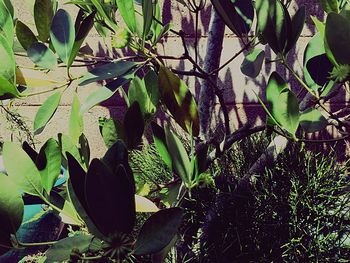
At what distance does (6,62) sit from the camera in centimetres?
52

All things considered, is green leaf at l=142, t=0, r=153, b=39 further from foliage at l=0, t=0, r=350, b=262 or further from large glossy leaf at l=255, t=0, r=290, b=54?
large glossy leaf at l=255, t=0, r=290, b=54

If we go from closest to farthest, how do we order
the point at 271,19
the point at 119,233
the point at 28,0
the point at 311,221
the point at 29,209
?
1. the point at 119,233
2. the point at 271,19
3. the point at 28,0
4. the point at 311,221
5. the point at 29,209

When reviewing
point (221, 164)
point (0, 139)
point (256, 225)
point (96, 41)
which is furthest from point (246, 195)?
point (0, 139)

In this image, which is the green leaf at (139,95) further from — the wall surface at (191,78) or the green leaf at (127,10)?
the wall surface at (191,78)

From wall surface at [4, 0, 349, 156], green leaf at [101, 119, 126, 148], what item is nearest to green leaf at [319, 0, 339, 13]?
green leaf at [101, 119, 126, 148]

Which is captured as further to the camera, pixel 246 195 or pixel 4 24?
pixel 246 195

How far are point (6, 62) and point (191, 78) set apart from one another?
113 centimetres

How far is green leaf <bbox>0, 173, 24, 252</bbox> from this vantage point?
18.5 inches

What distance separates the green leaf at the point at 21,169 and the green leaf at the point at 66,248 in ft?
0.26

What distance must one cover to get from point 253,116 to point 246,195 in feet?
2.09

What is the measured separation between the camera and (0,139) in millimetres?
1657

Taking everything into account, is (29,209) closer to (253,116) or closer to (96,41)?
(96,41)

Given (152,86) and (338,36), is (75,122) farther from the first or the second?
(338,36)

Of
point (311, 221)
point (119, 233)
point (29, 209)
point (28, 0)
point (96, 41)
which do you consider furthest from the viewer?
point (96, 41)
